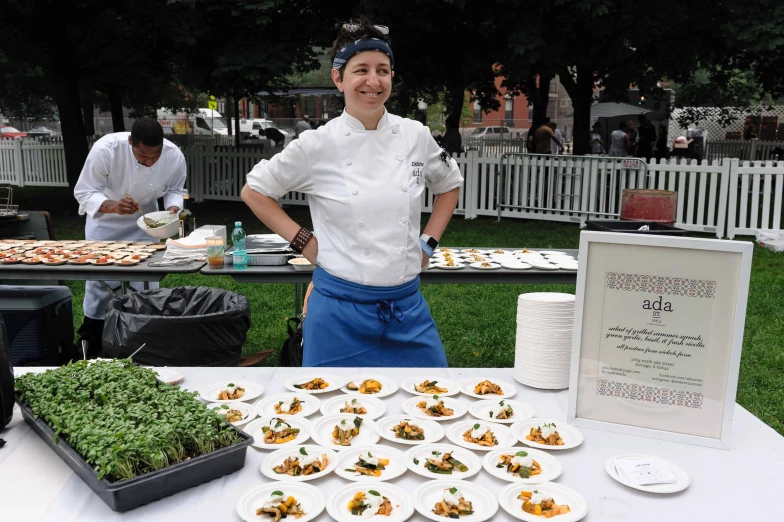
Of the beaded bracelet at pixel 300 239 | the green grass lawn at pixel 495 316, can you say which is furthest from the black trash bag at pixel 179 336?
the beaded bracelet at pixel 300 239

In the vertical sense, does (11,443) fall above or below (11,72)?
below

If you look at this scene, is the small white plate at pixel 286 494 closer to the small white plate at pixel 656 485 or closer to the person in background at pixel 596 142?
the small white plate at pixel 656 485

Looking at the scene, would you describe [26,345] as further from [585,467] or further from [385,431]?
[585,467]

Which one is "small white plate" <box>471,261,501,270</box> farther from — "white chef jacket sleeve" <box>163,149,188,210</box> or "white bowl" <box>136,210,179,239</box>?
"white chef jacket sleeve" <box>163,149,188,210</box>

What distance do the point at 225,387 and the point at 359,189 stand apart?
2.75ft

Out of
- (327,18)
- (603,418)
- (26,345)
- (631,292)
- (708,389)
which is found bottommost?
(26,345)

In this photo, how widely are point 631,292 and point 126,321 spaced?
9.71 ft

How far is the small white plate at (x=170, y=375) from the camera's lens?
220cm

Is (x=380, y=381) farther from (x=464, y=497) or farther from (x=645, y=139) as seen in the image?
(x=645, y=139)

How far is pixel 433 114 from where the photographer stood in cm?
4009

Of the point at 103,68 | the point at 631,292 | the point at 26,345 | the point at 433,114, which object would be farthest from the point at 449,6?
the point at 433,114

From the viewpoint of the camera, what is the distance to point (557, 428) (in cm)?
188

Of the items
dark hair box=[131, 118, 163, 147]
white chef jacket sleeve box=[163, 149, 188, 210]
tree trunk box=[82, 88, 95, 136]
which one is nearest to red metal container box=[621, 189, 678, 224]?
dark hair box=[131, 118, 163, 147]

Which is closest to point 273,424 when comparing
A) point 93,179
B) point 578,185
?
point 93,179
